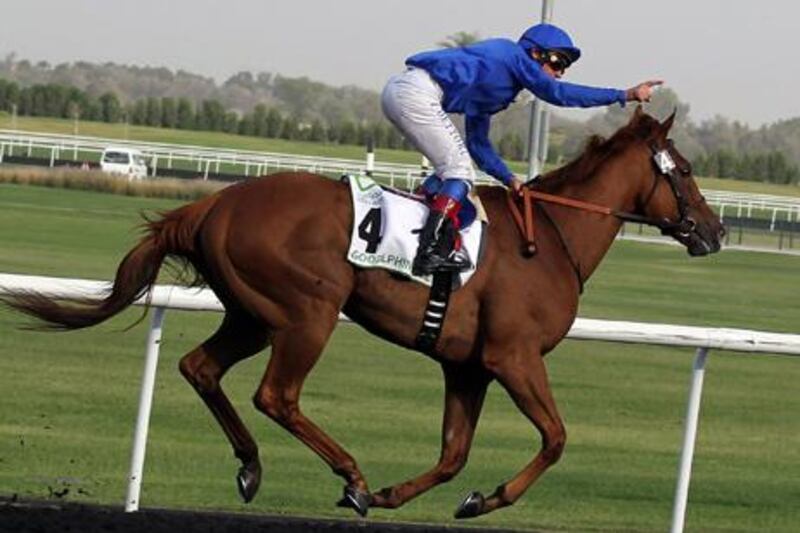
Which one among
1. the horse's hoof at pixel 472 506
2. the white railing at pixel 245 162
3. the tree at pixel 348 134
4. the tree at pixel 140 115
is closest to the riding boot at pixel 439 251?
the horse's hoof at pixel 472 506

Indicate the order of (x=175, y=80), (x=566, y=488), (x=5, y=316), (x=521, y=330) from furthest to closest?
1. (x=175, y=80)
2. (x=5, y=316)
3. (x=566, y=488)
4. (x=521, y=330)

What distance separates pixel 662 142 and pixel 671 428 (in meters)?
5.00

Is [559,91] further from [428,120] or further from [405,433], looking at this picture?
[405,433]

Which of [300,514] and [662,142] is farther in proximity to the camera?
[300,514]

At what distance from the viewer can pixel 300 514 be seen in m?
8.19

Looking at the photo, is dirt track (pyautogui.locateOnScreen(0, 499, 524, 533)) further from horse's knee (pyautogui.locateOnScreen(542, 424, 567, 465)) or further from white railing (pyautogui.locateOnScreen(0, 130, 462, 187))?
white railing (pyautogui.locateOnScreen(0, 130, 462, 187))

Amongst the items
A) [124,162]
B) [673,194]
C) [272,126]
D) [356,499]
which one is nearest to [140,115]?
[272,126]

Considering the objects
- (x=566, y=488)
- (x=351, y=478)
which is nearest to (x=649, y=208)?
(x=351, y=478)

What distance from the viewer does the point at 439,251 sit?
6789 mm

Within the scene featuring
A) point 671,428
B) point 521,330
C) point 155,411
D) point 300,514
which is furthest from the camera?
point 671,428

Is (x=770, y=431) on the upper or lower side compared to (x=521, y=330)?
lower

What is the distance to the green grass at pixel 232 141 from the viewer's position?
74.6 m

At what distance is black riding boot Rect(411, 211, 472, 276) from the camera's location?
6.79 metres

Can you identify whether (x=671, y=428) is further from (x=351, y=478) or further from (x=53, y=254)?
(x=53, y=254)
